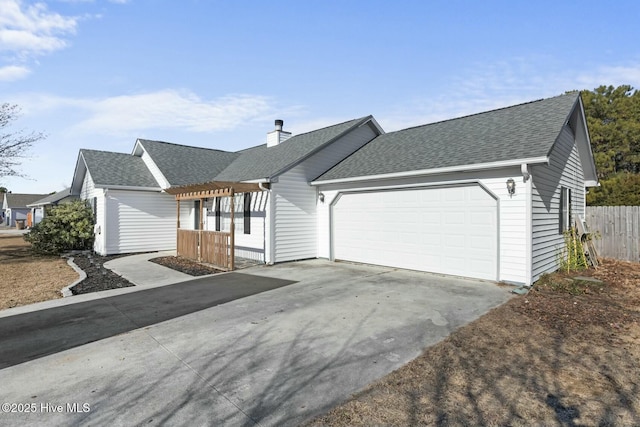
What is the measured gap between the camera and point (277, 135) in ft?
54.6

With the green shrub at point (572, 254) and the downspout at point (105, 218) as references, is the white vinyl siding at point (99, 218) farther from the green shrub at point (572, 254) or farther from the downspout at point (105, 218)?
the green shrub at point (572, 254)

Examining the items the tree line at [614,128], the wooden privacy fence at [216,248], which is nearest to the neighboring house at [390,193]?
the wooden privacy fence at [216,248]

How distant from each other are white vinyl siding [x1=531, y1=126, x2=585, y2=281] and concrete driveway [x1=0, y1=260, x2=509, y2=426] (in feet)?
5.92

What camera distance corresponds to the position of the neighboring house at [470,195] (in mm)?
7695

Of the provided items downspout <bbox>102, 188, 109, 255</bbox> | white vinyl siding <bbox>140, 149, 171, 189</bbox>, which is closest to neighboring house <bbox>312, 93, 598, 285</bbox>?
white vinyl siding <bbox>140, 149, 171, 189</bbox>

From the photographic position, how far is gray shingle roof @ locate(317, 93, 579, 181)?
802cm

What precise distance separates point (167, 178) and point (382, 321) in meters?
12.4

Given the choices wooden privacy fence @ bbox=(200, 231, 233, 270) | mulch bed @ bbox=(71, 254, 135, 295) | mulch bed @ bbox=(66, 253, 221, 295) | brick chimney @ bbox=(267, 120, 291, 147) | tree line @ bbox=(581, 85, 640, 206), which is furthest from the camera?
tree line @ bbox=(581, 85, 640, 206)

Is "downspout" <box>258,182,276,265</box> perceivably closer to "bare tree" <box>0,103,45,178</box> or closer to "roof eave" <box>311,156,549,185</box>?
"roof eave" <box>311,156,549,185</box>

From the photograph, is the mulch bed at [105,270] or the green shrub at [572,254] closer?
the mulch bed at [105,270]

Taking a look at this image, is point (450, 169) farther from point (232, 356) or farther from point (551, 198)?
point (232, 356)

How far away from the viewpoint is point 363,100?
16.3 meters

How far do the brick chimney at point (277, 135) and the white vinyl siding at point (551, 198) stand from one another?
1131 centimetres

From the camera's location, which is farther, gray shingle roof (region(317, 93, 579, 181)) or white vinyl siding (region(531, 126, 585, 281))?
gray shingle roof (region(317, 93, 579, 181))
